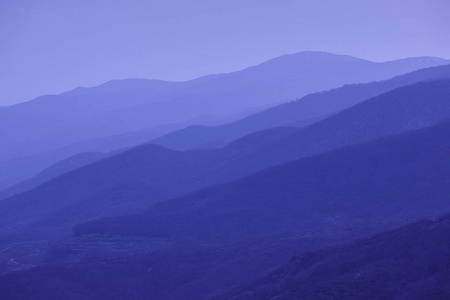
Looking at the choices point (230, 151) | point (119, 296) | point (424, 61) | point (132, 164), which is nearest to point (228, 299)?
point (119, 296)

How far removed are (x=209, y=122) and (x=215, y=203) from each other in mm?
104397

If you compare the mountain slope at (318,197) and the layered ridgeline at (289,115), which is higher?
the layered ridgeline at (289,115)

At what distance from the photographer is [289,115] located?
9794 centimetres

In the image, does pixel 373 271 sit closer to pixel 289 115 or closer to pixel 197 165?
pixel 197 165

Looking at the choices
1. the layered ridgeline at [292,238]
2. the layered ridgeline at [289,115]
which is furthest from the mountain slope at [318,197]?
the layered ridgeline at [289,115]

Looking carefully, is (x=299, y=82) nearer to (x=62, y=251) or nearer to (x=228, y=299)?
(x=62, y=251)

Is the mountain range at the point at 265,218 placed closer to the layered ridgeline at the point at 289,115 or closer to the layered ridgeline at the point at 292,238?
the layered ridgeline at the point at 292,238

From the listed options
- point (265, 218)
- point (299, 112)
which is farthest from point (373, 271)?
point (299, 112)

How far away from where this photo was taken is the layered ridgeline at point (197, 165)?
197 ft

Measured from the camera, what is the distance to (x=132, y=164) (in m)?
78.2

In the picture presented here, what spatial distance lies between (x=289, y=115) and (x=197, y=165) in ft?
94.6

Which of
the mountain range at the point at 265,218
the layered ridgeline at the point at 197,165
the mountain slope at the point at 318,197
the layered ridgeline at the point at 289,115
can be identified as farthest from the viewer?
the layered ridgeline at the point at 289,115

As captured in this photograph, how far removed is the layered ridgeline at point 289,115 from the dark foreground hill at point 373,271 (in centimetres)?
5445

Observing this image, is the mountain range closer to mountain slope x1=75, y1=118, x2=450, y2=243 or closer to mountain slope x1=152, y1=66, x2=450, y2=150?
mountain slope x1=75, y1=118, x2=450, y2=243
